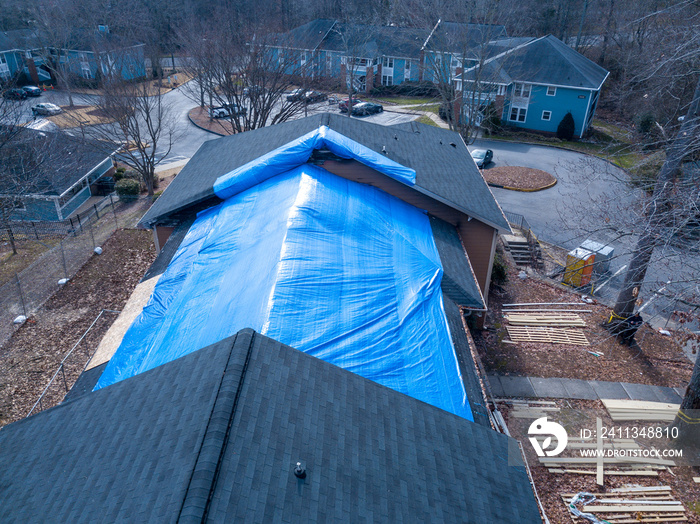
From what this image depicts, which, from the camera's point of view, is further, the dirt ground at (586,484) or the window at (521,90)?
the window at (521,90)

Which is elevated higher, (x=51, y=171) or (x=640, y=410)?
(x=51, y=171)

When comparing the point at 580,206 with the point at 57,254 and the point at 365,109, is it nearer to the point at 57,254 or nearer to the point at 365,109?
the point at 57,254

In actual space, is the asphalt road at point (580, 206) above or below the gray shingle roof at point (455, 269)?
below

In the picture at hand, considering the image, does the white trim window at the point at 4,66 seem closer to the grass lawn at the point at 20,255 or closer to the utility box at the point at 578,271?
the grass lawn at the point at 20,255

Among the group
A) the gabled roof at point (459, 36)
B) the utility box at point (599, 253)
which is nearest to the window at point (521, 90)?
the gabled roof at point (459, 36)

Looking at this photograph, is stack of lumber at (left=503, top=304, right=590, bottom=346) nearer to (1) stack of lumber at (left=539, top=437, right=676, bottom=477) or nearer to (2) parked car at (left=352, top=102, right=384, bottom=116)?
(1) stack of lumber at (left=539, top=437, right=676, bottom=477)

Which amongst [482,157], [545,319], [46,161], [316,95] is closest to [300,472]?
[545,319]
